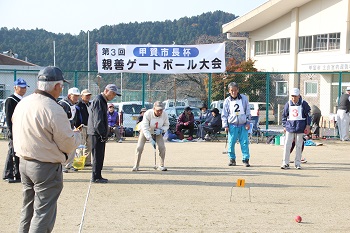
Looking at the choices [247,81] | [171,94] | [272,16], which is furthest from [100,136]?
[171,94]

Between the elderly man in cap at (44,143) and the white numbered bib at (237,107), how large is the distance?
301 inches

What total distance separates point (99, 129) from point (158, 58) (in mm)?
10593

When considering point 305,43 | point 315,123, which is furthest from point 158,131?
point 305,43

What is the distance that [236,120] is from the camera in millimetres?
12891

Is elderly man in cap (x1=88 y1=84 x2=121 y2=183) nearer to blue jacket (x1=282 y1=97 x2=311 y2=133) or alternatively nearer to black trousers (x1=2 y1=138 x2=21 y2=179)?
black trousers (x1=2 y1=138 x2=21 y2=179)

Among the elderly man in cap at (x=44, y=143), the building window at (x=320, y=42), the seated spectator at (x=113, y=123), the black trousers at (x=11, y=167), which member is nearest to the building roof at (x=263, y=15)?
the building window at (x=320, y=42)

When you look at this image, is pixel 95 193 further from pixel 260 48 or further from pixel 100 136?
pixel 260 48

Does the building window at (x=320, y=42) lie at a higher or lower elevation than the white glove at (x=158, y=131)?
higher

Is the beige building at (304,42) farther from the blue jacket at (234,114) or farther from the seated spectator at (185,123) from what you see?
the blue jacket at (234,114)

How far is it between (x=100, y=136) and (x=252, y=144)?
942 cm

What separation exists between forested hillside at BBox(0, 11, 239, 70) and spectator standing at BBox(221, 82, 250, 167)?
63.8m

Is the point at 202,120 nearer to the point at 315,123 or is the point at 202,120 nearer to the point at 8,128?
the point at 315,123

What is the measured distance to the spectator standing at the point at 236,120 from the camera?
12.9 m

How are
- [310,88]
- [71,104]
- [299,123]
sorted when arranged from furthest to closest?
1. [310,88]
2. [299,123]
3. [71,104]
